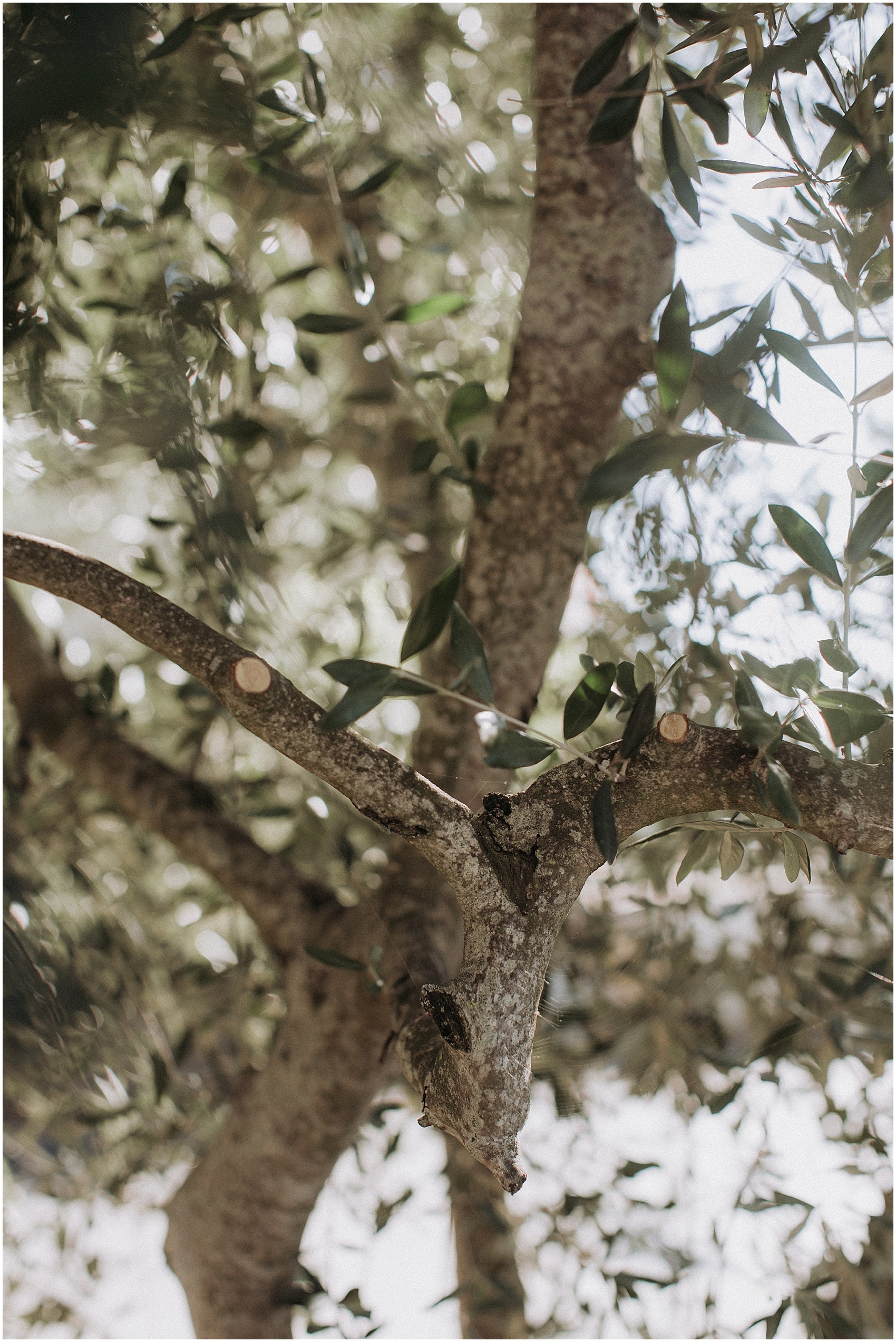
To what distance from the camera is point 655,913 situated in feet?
4.41

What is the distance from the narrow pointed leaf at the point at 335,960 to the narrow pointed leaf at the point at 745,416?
595mm

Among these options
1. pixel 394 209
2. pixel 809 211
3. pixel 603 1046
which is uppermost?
pixel 394 209

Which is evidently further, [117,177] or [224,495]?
[117,177]

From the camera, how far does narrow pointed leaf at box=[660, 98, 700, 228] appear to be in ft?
1.90

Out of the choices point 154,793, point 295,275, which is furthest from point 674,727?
point 154,793

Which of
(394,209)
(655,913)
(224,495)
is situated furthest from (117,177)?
(655,913)

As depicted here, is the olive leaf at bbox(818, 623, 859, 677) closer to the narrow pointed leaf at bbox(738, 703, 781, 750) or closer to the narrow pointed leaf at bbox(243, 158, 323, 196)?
the narrow pointed leaf at bbox(738, 703, 781, 750)

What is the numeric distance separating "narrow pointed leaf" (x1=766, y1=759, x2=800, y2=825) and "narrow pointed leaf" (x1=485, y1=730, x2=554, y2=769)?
133 millimetres

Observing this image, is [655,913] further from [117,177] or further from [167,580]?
[117,177]

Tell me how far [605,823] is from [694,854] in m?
0.13

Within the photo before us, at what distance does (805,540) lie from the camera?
53 cm

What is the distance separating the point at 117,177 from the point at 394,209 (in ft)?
2.47

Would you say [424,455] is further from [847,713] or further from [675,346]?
[847,713]

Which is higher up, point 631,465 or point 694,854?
point 631,465
